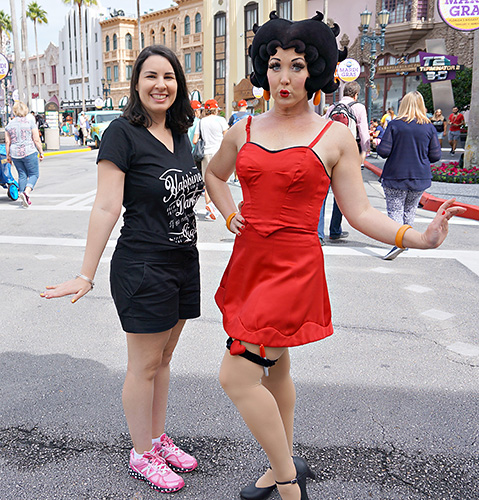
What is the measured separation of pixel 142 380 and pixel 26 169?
28.5ft

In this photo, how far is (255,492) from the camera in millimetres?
2369

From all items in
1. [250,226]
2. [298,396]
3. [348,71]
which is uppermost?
[348,71]

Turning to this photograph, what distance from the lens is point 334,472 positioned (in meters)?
2.57

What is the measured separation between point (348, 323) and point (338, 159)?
2.61 metres

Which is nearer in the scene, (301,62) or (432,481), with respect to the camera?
(301,62)

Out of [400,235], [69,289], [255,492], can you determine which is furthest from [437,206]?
[69,289]

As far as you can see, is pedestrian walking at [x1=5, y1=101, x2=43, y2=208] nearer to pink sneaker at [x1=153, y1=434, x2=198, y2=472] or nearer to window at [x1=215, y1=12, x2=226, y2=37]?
pink sneaker at [x1=153, y1=434, x2=198, y2=472]

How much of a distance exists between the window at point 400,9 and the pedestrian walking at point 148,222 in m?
33.2

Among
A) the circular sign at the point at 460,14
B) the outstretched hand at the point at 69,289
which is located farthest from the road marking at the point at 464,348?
the circular sign at the point at 460,14

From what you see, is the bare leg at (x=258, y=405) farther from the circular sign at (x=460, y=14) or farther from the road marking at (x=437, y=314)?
the circular sign at (x=460, y=14)

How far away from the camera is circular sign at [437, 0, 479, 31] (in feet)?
37.8

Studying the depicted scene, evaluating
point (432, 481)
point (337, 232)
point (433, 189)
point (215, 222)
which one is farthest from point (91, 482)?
point (433, 189)

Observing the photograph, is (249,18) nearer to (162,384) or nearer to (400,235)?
(162,384)

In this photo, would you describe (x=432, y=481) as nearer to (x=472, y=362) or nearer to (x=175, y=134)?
(x=472, y=362)
